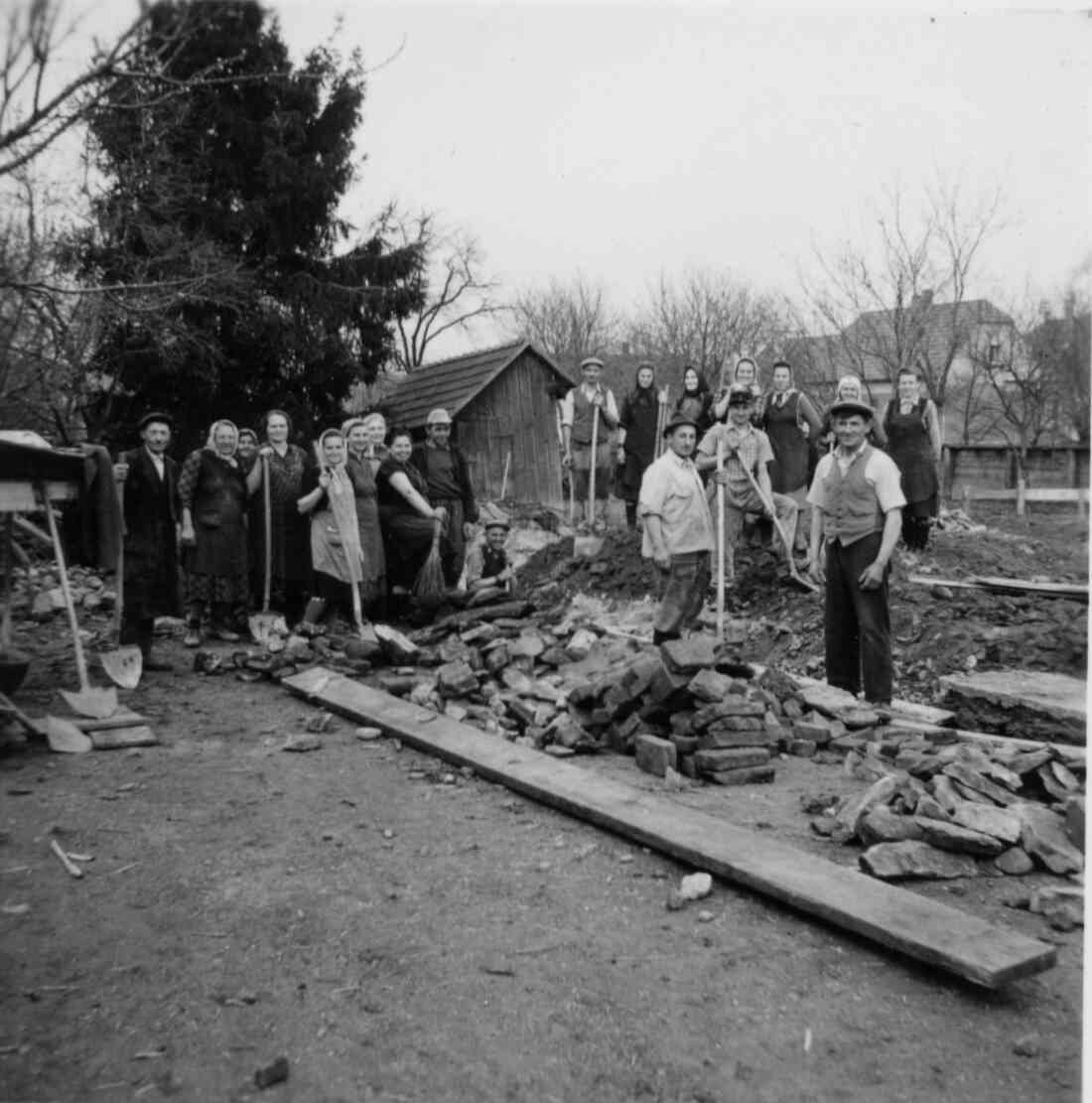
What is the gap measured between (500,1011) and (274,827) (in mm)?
1835

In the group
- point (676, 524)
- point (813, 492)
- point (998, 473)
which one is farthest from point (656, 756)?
point (998, 473)

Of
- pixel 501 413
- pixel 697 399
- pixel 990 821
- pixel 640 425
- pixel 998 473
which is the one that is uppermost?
pixel 501 413

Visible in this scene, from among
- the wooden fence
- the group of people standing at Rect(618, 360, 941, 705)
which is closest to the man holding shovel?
the group of people standing at Rect(618, 360, 941, 705)

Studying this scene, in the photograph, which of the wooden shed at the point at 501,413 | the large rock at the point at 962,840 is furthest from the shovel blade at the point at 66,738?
the wooden shed at the point at 501,413

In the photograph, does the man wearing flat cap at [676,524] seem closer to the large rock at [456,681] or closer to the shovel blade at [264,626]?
the large rock at [456,681]

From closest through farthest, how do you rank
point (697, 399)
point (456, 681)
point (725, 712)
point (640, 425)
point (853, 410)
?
point (725, 712)
point (853, 410)
point (456, 681)
point (697, 399)
point (640, 425)

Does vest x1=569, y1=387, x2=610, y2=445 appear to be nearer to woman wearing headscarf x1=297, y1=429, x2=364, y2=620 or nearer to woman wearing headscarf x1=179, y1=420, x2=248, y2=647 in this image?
woman wearing headscarf x1=297, y1=429, x2=364, y2=620

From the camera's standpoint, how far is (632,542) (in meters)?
10.5

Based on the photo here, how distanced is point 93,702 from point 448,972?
12.7 ft

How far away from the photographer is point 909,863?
359cm

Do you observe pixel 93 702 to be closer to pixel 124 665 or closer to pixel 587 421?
pixel 124 665

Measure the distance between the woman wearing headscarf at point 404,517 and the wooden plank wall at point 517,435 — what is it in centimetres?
985

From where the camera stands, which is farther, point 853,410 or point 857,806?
point 853,410

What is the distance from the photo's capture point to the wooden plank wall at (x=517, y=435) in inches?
757
